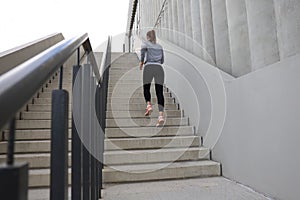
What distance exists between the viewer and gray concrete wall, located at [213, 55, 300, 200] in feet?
4.47

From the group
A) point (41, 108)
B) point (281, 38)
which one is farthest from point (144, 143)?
point (281, 38)

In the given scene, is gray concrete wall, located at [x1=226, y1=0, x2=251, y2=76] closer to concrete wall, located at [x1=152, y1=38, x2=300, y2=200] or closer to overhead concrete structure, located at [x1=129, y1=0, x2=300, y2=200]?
overhead concrete structure, located at [x1=129, y1=0, x2=300, y2=200]

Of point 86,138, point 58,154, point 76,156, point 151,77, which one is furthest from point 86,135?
point 151,77

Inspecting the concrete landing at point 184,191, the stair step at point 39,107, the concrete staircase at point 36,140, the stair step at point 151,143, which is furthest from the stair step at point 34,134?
the concrete landing at point 184,191

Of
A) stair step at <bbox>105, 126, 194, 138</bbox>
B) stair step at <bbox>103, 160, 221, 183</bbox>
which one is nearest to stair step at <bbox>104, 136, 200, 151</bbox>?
stair step at <bbox>105, 126, 194, 138</bbox>

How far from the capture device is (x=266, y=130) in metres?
1.60

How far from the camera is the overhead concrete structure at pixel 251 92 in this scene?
1.42 meters

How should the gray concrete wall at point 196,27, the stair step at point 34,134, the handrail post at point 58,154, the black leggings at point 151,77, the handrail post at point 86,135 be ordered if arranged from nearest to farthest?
the handrail post at point 58,154 < the handrail post at point 86,135 < the stair step at point 34,134 < the black leggings at point 151,77 < the gray concrete wall at point 196,27

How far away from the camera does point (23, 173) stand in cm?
36

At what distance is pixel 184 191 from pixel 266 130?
0.73 metres

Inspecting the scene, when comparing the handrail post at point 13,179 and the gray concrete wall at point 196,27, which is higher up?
the gray concrete wall at point 196,27

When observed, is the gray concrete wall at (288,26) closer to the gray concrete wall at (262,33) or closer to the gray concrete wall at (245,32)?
the gray concrete wall at (245,32)

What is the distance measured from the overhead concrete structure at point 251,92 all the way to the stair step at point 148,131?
15cm

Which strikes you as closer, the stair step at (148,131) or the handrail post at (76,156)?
the handrail post at (76,156)
